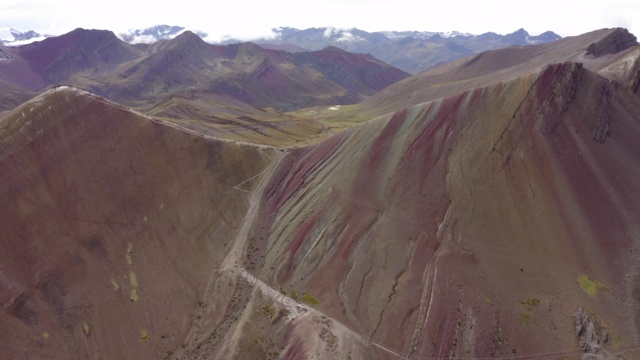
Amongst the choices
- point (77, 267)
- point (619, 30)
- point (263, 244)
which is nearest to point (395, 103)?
point (619, 30)

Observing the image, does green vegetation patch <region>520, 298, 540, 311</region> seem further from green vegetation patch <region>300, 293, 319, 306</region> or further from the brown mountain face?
green vegetation patch <region>300, 293, 319, 306</region>

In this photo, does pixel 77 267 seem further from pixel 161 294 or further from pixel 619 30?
A: pixel 619 30

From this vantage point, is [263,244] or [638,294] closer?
[638,294]

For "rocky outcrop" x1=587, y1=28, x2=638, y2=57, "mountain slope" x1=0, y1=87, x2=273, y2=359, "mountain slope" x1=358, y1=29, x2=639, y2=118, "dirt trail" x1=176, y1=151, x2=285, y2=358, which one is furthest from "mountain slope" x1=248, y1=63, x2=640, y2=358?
"rocky outcrop" x1=587, y1=28, x2=638, y2=57

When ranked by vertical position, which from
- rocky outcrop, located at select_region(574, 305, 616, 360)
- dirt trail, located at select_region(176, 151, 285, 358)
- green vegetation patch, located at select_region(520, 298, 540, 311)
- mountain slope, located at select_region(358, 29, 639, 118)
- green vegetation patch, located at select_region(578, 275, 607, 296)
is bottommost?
dirt trail, located at select_region(176, 151, 285, 358)

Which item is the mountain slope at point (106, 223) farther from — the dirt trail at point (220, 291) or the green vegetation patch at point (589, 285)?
the green vegetation patch at point (589, 285)

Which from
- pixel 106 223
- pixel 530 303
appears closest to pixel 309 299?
pixel 530 303

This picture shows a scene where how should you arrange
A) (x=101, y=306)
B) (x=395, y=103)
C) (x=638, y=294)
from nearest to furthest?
(x=638, y=294) → (x=101, y=306) → (x=395, y=103)
